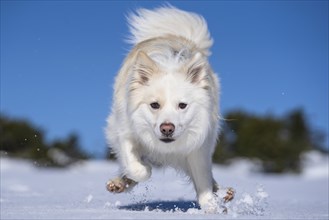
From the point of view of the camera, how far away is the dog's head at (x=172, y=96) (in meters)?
5.36

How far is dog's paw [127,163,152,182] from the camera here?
18.3 ft

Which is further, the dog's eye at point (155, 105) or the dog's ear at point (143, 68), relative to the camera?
the dog's ear at point (143, 68)

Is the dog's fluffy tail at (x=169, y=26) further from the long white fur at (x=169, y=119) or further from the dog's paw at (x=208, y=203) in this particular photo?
the dog's paw at (x=208, y=203)

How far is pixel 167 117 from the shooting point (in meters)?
5.17

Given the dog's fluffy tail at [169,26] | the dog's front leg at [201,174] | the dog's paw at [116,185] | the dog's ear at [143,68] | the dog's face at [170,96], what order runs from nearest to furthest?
the dog's face at [170,96]
the dog's ear at [143,68]
the dog's front leg at [201,174]
the dog's paw at [116,185]
the dog's fluffy tail at [169,26]

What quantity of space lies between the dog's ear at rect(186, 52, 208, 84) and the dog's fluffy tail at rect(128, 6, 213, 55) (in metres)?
1.26

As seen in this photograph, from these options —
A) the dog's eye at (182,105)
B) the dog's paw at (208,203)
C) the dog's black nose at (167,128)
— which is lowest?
the dog's paw at (208,203)

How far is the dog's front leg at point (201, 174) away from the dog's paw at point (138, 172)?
18.5 inches

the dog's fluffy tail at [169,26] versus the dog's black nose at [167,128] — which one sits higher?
the dog's fluffy tail at [169,26]

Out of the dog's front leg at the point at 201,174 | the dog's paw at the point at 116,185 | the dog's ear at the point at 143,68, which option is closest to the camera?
the dog's ear at the point at 143,68

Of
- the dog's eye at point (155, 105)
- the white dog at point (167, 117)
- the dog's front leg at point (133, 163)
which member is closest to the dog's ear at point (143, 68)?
the white dog at point (167, 117)

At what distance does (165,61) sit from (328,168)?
887 inches

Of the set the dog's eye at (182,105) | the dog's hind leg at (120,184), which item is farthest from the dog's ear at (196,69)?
the dog's hind leg at (120,184)

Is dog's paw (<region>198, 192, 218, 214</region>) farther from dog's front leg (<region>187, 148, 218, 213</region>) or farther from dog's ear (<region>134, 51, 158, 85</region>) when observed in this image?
dog's ear (<region>134, 51, 158, 85</region>)
